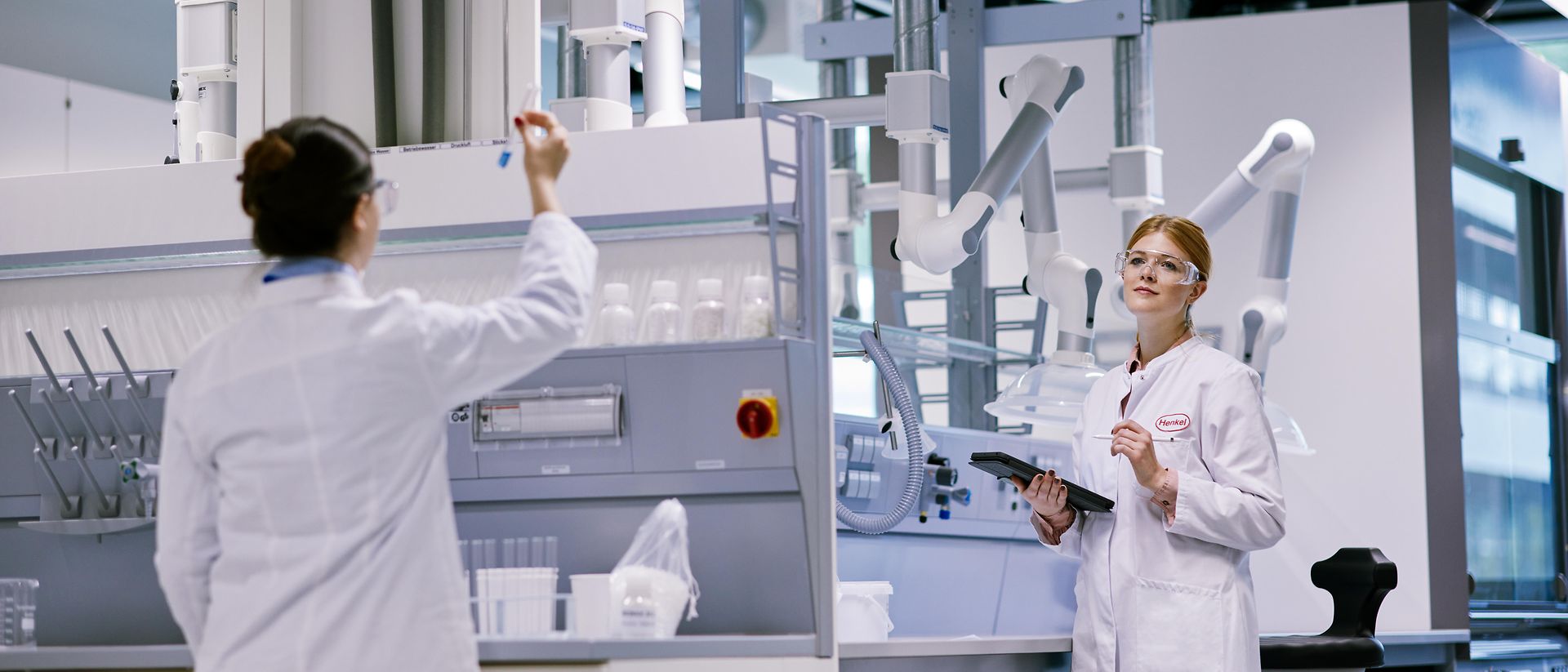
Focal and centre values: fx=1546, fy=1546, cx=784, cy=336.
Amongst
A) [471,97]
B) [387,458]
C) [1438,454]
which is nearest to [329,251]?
[387,458]

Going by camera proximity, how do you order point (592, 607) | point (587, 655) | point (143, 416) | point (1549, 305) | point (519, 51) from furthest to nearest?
1. point (1549, 305)
2. point (519, 51)
3. point (143, 416)
4. point (592, 607)
5. point (587, 655)

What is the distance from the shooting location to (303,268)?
1771 mm

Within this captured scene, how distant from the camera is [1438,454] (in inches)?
192

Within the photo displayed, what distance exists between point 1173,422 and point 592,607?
102 cm

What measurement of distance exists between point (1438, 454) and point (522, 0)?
340 cm

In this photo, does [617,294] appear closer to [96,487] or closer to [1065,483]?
[1065,483]

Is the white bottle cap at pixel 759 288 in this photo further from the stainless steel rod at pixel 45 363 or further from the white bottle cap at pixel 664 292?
the stainless steel rod at pixel 45 363

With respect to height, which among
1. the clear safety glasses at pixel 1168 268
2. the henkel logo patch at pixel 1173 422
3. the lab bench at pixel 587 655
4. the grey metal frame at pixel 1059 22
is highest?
the grey metal frame at pixel 1059 22

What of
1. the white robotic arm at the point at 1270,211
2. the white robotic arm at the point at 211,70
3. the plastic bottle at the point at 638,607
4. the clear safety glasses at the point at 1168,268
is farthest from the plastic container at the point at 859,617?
the white robotic arm at the point at 1270,211

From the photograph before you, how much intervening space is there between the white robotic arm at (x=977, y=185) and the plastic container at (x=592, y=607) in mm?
1485

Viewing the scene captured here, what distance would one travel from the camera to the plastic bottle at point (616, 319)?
2514 mm

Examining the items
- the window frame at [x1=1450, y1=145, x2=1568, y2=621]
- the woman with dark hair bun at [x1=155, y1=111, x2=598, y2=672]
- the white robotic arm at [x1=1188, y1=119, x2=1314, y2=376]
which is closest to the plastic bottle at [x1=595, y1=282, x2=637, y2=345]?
the woman with dark hair bun at [x1=155, y1=111, x2=598, y2=672]

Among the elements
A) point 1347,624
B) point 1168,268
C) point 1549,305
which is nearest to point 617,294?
point 1168,268

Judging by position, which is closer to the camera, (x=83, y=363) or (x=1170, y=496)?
(x=1170, y=496)
